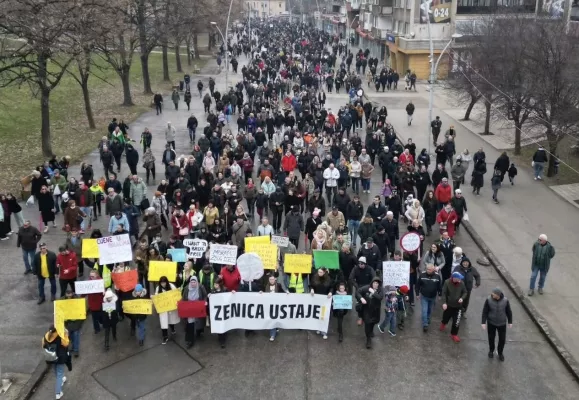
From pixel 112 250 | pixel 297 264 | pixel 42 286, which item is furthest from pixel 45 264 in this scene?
pixel 297 264

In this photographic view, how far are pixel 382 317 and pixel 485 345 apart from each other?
79.0 inches

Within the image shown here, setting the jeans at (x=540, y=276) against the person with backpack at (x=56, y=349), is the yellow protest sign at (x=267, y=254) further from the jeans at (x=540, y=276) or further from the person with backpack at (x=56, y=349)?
the jeans at (x=540, y=276)

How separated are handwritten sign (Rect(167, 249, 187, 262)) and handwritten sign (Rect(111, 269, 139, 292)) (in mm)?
1389

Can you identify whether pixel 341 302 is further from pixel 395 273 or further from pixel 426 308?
pixel 426 308

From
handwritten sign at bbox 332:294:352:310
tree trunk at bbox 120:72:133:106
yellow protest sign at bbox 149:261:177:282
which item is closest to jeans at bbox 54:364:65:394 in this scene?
yellow protest sign at bbox 149:261:177:282

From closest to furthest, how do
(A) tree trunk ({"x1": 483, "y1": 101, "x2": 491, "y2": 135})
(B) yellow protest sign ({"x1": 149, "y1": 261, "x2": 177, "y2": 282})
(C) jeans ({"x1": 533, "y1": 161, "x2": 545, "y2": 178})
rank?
(B) yellow protest sign ({"x1": 149, "y1": 261, "x2": 177, "y2": 282}) → (C) jeans ({"x1": 533, "y1": 161, "x2": 545, "y2": 178}) → (A) tree trunk ({"x1": 483, "y1": 101, "x2": 491, "y2": 135})

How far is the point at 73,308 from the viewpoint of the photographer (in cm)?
1004

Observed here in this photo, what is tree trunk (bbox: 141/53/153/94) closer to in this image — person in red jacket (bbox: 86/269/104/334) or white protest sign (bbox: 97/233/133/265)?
white protest sign (bbox: 97/233/133/265)

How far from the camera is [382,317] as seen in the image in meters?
12.0

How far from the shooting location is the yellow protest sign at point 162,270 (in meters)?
11.5

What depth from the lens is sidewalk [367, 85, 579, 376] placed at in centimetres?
1245

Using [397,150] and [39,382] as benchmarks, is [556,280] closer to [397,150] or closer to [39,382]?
[397,150]

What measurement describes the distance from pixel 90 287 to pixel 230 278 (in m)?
2.46

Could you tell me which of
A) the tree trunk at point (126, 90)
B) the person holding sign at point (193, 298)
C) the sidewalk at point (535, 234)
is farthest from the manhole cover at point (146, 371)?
the tree trunk at point (126, 90)
